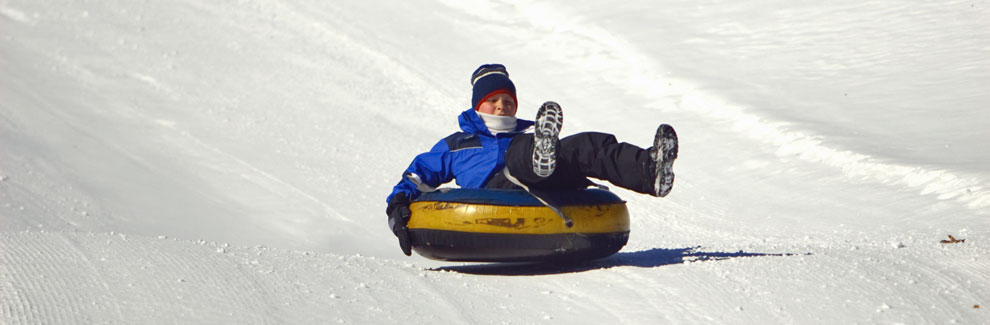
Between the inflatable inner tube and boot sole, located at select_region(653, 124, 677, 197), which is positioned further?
the inflatable inner tube

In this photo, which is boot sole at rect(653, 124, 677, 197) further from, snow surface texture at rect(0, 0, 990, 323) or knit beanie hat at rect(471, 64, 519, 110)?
knit beanie hat at rect(471, 64, 519, 110)

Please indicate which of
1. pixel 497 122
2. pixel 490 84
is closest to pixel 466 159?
pixel 497 122

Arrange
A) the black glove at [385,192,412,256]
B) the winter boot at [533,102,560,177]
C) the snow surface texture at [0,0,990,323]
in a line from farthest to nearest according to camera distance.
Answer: the black glove at [385,192,412,256]
the winter boot at [533,102,560,177]
the snow surface texture at [0,0,990,323]

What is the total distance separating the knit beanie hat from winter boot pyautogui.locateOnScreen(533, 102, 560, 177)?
2.68ft

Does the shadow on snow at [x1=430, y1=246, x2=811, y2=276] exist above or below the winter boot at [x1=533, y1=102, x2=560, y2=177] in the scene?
below

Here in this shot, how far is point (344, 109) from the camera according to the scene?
9.62 metres

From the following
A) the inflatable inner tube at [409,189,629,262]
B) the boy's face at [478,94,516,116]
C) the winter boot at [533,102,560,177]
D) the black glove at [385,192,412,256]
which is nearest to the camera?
the winter boot at [533,102,560,177]

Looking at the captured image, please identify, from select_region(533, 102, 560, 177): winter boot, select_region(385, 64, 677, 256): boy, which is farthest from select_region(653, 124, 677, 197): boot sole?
select_region(533, 102, 560, 177): winter boot

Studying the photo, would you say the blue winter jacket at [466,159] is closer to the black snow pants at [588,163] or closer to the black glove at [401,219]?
the black glove at [401,219]

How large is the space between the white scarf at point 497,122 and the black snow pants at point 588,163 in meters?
0.40

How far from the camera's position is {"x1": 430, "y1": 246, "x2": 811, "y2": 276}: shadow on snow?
14.0 feet

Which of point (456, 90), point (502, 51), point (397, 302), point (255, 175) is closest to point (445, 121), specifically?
point (456, 90)

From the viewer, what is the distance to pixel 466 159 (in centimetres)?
432

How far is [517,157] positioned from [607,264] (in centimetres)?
83
